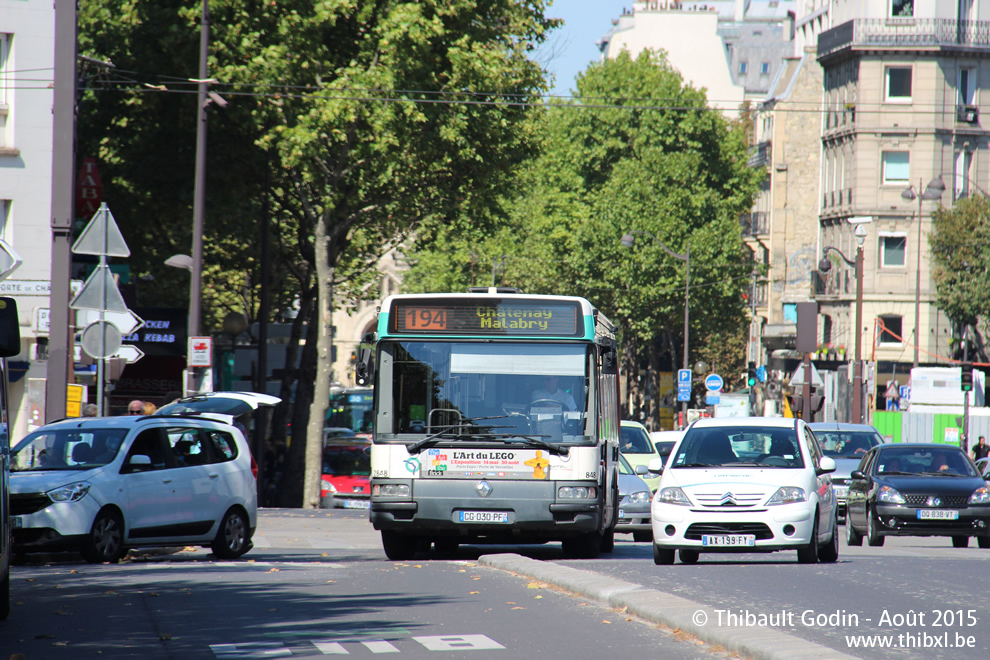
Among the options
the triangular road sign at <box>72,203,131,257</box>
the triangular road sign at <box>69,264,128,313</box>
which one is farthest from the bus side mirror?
the triangular road sign at <box>72,203,131,257</box>

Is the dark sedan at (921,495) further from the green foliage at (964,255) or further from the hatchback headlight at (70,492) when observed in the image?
the green foliage at (964,255)

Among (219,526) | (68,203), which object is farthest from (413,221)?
(219,526)

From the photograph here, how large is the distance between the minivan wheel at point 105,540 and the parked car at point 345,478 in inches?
634

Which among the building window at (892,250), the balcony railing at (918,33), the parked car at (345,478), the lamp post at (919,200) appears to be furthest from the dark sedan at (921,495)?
the balcony railing at (918,33)

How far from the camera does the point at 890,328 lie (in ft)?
216

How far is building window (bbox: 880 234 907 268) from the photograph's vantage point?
66.4 m

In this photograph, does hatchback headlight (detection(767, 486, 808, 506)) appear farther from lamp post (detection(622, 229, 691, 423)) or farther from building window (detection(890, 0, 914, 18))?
building window (detection(890, 0, 914, 18))

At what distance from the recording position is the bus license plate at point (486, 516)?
1579cm

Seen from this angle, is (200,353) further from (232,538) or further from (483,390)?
(483,390)

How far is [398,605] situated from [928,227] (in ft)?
193

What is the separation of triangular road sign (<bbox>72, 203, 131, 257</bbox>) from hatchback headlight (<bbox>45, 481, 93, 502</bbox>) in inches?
150

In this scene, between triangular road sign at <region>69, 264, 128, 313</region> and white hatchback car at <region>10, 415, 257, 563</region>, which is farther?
triangular road sign at <region>69, 264, 128, 313</region>

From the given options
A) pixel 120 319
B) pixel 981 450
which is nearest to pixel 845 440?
pixel 120 319

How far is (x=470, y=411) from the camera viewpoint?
1583 cm
